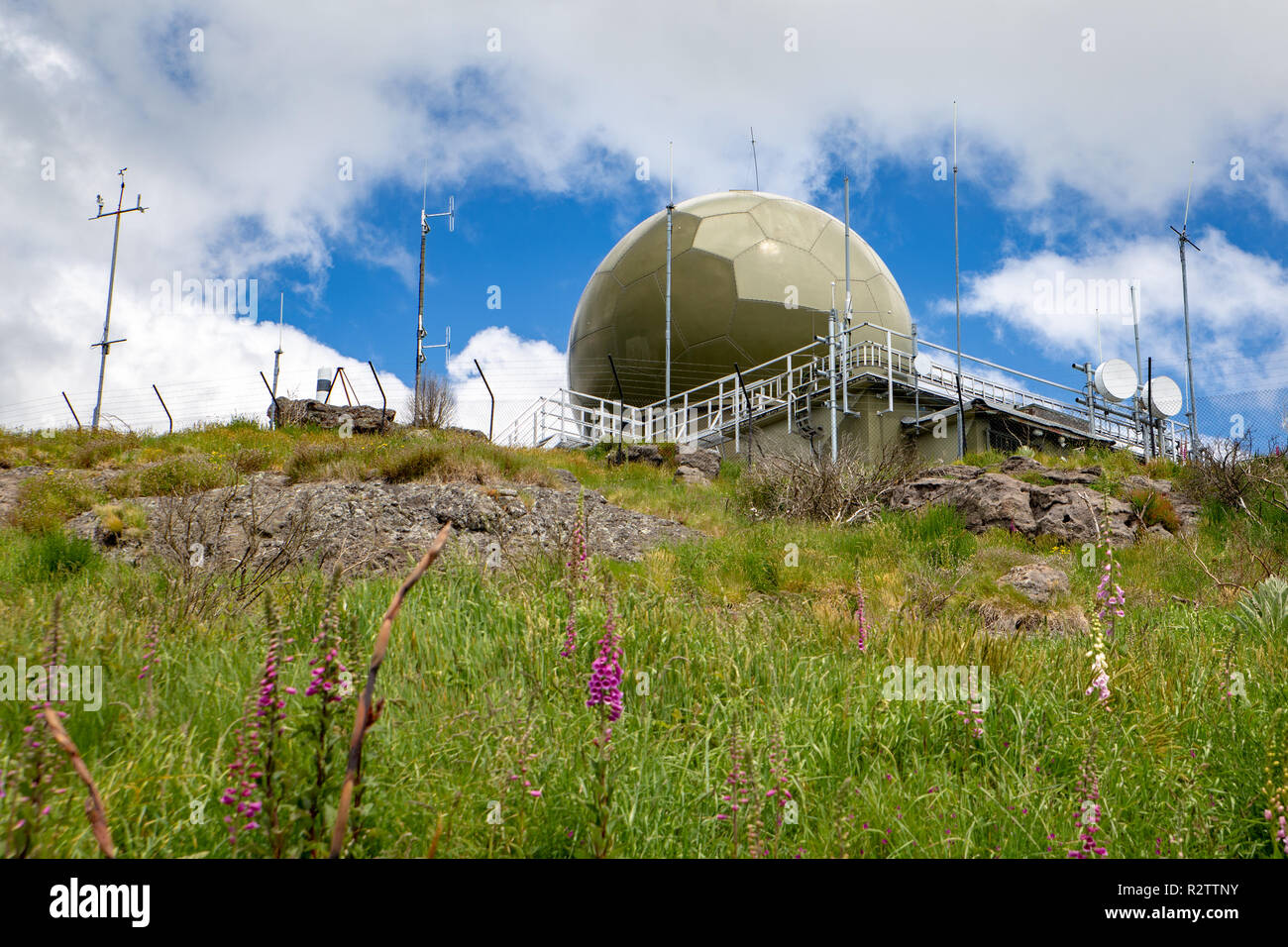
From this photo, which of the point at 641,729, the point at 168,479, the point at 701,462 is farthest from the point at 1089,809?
the point at 701,462

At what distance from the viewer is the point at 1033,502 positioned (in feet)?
37.3

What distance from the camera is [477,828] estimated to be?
2.55 metres

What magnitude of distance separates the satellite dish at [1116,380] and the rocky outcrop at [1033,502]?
8478 mm

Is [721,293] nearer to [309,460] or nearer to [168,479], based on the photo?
[309,460]

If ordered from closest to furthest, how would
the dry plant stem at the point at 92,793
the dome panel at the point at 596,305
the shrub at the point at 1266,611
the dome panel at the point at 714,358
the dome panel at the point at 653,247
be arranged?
1. the dry plant stem at the point at 92,793
2. the shrub at the point at 1266,611
3. the dome panel at the point at 714,358
4. the dome panel at the point at 653,247
5. the dome panel at the point at 596,305

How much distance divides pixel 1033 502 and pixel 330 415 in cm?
1366

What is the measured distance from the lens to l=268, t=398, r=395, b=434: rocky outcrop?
17.4 m

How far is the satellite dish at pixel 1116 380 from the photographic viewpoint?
2014 cm

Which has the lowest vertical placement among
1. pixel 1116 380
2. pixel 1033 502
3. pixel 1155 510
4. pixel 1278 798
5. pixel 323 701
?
pixel 1278 798

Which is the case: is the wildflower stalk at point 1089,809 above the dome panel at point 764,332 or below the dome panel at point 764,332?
below

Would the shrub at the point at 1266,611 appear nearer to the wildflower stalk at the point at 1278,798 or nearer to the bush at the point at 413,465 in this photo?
the wildflower stalk at the point at 1278,798

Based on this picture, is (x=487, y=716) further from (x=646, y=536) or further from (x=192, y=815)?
(x=646, y=536)

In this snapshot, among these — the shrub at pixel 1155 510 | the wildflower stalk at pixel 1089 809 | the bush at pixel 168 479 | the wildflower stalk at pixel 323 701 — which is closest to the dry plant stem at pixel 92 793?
the wildflower stalk at pixel 323 701
